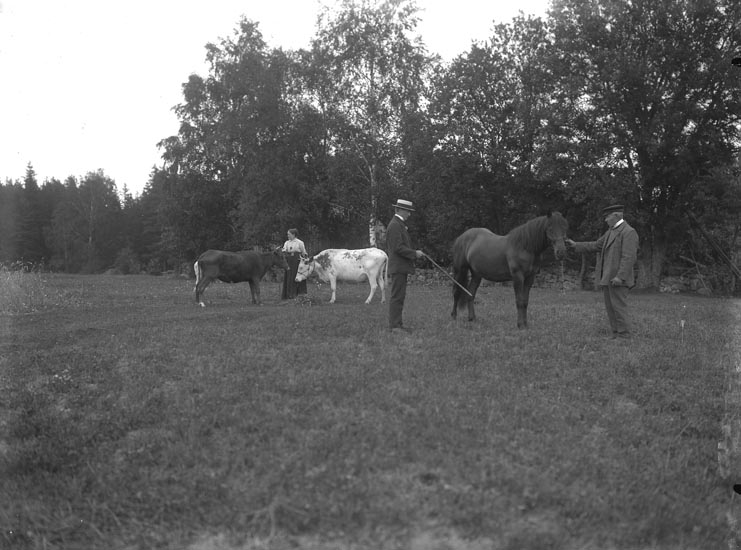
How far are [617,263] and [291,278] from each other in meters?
11.6

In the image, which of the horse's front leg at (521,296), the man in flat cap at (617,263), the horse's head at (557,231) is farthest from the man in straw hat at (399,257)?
the man in flat cap at (617,263)

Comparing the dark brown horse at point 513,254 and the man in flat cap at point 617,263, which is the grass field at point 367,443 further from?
the dark brown horse at point 513,254

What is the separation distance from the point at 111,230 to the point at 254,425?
276 ft

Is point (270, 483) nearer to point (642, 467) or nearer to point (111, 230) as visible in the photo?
point (642, 467)

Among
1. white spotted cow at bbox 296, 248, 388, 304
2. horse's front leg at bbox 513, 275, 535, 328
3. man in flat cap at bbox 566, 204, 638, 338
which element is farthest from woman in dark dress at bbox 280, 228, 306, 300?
man in flat cap at bbox 566, 204, 638, 338

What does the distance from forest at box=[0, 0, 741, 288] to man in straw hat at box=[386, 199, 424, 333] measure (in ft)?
56.3

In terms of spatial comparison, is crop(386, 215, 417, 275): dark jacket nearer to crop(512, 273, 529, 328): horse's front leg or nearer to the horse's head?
crop(512, 273, 529, 328): horse's front leg

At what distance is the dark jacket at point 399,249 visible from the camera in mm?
10836

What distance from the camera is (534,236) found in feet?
37.0

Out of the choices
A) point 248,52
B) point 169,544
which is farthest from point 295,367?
point 248,52

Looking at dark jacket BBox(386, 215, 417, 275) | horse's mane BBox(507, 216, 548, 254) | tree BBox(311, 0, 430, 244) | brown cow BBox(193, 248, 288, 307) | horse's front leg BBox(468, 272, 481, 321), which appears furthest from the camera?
tree BBox(311, 0, 430, 244)

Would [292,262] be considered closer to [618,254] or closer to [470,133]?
[618,254]

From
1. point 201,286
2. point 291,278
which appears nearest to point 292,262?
point 291,278

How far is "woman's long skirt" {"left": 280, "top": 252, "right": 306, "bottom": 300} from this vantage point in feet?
61.7
